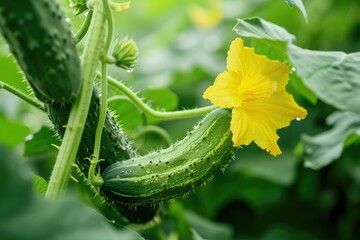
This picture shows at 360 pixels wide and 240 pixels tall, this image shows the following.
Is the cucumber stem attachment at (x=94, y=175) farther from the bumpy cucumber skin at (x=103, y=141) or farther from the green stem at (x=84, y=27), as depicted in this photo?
the green stem at (x=84, y=27)

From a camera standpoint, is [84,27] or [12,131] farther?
[12,131]

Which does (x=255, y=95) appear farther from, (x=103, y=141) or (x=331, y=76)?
(x=103, y=141)

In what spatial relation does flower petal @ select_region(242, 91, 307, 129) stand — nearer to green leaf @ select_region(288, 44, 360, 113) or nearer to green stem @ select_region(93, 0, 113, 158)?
green leaf @ select_region(288, 44, 360, 113)

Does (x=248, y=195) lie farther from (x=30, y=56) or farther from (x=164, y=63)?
(x=30, y=56)

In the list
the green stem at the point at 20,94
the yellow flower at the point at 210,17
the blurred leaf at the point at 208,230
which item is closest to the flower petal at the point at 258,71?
the green stem at the point at 20,94

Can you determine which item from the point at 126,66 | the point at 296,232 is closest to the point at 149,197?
the point at 126,66

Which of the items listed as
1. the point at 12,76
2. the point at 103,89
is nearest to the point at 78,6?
the point at 103,89
